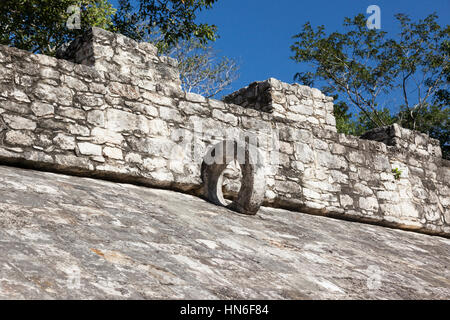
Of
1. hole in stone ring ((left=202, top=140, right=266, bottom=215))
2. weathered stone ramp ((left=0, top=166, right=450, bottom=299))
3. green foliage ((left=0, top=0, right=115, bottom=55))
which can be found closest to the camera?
weathered stone ramp ((left=0, top=166, right=450, bottom=299))

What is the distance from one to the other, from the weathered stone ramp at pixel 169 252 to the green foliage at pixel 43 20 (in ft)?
22.6

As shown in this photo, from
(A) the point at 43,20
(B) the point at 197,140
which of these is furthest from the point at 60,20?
(B) the point at 197,140

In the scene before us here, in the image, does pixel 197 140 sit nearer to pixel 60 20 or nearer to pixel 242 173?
pixel 242 173

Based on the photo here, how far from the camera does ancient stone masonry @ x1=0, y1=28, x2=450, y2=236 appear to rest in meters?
4.74

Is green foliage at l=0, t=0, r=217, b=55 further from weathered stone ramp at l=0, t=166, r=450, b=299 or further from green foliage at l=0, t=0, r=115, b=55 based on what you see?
weathered stone ramp at l=0, t=166, r=450, b=299

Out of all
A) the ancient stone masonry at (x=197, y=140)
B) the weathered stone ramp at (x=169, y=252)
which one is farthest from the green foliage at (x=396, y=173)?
the weathered stone ramp at (x=169, y=252)

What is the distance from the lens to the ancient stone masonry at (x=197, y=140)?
187 inches

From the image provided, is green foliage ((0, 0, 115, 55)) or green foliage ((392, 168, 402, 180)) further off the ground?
green foliage ((0, 0, 115, 55))

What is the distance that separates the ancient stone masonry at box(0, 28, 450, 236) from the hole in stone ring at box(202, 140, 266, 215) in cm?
1

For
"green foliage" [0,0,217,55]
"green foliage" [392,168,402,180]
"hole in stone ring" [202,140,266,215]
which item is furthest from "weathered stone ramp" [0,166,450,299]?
"green foliage" [0,0,217,55]

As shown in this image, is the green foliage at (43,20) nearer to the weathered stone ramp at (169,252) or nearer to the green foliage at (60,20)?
the green foliage at (60,20)

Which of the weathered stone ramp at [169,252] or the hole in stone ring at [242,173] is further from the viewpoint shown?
the hole in stone ring at [242,173]

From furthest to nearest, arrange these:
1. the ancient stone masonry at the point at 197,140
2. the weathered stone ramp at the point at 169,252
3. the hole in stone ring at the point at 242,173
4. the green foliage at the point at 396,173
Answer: the green foliage at the point at 396,173 → the hole in stone ring at the point at 242,173 → the ancient stone masonry at the point at 197,140 → the weathered stone ramp at the point at 169,252

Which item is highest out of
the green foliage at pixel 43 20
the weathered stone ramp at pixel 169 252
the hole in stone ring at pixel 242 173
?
the green foliage at pixel 43 20
